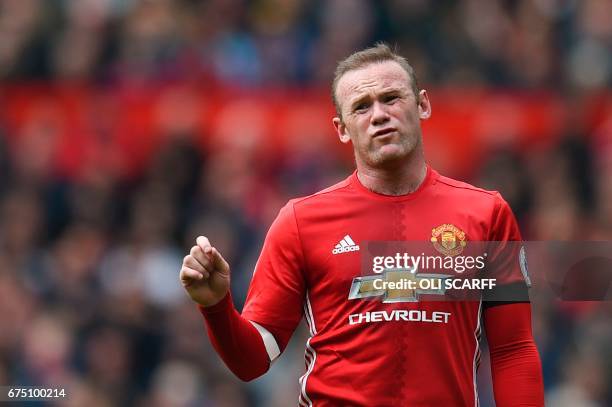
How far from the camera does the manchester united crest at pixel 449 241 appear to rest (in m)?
5.14

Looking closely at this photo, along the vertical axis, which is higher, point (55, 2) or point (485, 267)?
point (55, 2)

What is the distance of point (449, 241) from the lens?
16.9ft

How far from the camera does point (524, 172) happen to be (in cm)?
1135

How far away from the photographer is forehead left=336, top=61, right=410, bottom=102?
→ 5.33 meters

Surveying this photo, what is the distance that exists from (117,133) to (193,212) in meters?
1.18

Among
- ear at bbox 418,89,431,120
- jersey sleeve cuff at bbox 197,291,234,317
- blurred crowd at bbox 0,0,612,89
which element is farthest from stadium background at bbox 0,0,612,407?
jersey sleeve cuff at bbox 197,291,234,317

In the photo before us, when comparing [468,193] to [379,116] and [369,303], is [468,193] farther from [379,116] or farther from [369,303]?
[369,303]

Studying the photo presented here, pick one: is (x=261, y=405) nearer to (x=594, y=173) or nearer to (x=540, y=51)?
(x=594, y=173)

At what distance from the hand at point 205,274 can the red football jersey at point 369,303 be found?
323 mm

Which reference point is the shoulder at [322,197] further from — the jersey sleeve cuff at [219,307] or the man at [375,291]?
the jersey sleeve cuff at [219,307]

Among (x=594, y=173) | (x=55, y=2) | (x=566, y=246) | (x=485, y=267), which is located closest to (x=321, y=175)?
(x=594, y=173)

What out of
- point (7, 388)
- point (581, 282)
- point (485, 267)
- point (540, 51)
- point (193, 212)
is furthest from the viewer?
point (540, 51)

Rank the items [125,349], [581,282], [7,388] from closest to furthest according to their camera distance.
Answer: [581,282] → [7,388] → [125,349]

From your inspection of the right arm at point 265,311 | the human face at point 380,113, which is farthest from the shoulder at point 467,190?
the right arm at point 265,311
